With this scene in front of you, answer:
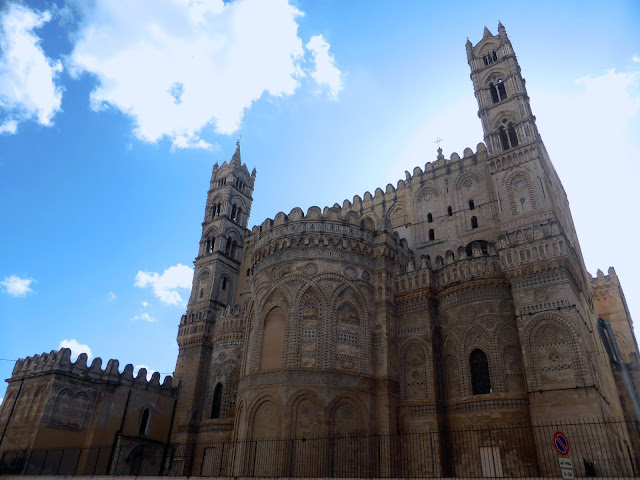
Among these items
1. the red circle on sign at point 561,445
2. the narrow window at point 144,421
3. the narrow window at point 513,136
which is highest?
the narrow window at point 513,136

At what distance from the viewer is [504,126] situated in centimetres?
2812

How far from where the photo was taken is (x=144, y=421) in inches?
1198

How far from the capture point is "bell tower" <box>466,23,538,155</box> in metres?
27.5

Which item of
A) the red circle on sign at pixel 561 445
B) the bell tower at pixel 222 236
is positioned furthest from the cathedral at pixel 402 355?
the red circle on sign at pixel 561 445

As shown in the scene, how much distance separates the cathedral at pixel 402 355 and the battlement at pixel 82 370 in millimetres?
102

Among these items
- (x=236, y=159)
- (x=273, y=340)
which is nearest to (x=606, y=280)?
(x=273, y=340)

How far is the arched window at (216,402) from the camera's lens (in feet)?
98.6

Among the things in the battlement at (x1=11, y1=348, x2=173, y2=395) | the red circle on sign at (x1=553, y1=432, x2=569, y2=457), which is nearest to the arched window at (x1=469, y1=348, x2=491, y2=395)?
the red circle on sign at (x1=553, y1=432, x2=569, y2=457)

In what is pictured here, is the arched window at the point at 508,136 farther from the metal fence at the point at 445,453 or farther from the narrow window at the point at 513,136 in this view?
the metal fence at the point at 445,453

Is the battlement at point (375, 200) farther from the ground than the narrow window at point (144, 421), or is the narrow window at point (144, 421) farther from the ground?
the battlement at point (375, 200)

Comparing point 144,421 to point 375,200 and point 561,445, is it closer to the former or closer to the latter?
point 375,200

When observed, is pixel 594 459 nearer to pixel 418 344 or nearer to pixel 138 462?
pixel 418 344

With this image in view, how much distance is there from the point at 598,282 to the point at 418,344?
1768 centimetres

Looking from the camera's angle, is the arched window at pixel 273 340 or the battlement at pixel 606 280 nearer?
the arched window at pixel 273 340
